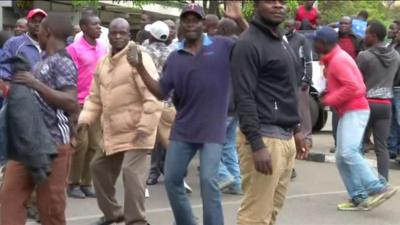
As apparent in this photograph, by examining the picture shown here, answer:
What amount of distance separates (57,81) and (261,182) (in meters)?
1.50

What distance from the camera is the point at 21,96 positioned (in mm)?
5160

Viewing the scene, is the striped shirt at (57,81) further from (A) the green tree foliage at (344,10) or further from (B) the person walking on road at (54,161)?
(A) the green tree foliage at (344,10)

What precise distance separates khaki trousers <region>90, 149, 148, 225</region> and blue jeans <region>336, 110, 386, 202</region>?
6.97 ft

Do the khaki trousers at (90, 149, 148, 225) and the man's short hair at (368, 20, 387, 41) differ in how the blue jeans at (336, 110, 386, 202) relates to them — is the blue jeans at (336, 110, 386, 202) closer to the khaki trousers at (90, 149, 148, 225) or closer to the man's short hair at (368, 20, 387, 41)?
the man's short hair at (368, 20, 387, 41)

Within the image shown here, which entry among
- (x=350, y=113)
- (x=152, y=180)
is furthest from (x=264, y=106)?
(x=152, y=180)

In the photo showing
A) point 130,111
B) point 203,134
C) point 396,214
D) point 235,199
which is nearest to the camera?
point 203,134

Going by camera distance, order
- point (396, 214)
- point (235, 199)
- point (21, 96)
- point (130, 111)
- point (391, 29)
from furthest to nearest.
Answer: point (391, 29)
point (235, 199)
point (396, 214)
point (130, 111)
point (21, 96)

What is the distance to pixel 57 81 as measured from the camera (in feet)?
18.1

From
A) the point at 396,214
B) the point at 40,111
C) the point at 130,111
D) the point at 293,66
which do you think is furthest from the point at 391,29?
the point at 40,111

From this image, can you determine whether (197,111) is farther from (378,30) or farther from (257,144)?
(378,30)

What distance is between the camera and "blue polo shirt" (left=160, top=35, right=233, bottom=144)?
20.5 ft

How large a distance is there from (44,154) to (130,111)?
6.12ft

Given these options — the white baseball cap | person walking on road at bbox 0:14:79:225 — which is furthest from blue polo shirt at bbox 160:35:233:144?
the white baseball cap

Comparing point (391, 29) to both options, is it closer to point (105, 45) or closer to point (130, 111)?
point (105, 45)
